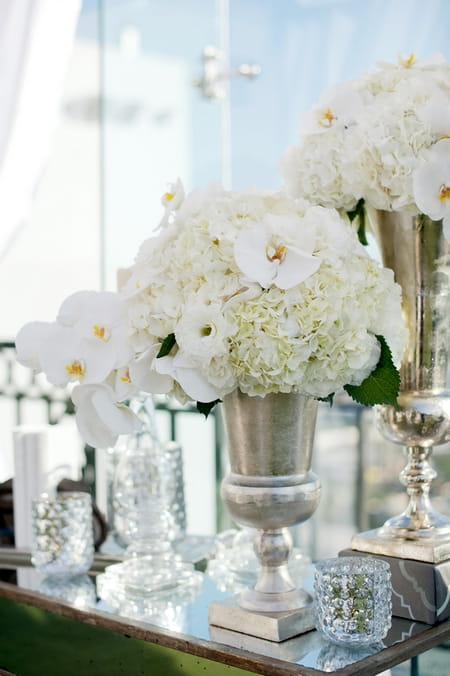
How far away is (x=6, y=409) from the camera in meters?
3.80

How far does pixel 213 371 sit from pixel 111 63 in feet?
7.57

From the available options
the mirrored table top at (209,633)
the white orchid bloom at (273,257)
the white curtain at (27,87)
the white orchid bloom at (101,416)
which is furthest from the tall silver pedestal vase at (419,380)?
the white curtain at (27,87)

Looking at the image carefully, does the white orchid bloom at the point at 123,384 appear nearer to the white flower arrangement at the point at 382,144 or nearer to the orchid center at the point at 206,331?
the orchid center at the point at 206,331

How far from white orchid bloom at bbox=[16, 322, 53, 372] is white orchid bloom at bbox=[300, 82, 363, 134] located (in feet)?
1.30

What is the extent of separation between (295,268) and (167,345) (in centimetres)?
16

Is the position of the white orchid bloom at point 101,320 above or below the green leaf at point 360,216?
below

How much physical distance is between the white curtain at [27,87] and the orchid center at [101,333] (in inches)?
76.0

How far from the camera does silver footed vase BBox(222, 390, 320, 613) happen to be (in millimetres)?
1074

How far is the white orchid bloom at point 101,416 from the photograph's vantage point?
1087 mm

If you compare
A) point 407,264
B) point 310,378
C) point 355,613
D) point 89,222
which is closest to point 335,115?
point 407,264

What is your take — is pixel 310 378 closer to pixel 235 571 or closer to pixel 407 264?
pixel 407 264

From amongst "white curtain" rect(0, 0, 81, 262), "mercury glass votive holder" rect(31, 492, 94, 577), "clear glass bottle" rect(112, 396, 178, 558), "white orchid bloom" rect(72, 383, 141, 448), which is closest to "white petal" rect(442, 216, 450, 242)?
"white orchid bloom" rect(72, 383, 141, 448)

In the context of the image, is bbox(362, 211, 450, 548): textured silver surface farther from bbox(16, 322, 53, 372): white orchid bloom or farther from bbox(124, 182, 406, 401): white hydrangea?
bbox(16, 322, 53, 372): white orchid bloom

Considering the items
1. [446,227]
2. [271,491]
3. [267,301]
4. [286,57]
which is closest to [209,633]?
[271,491]
